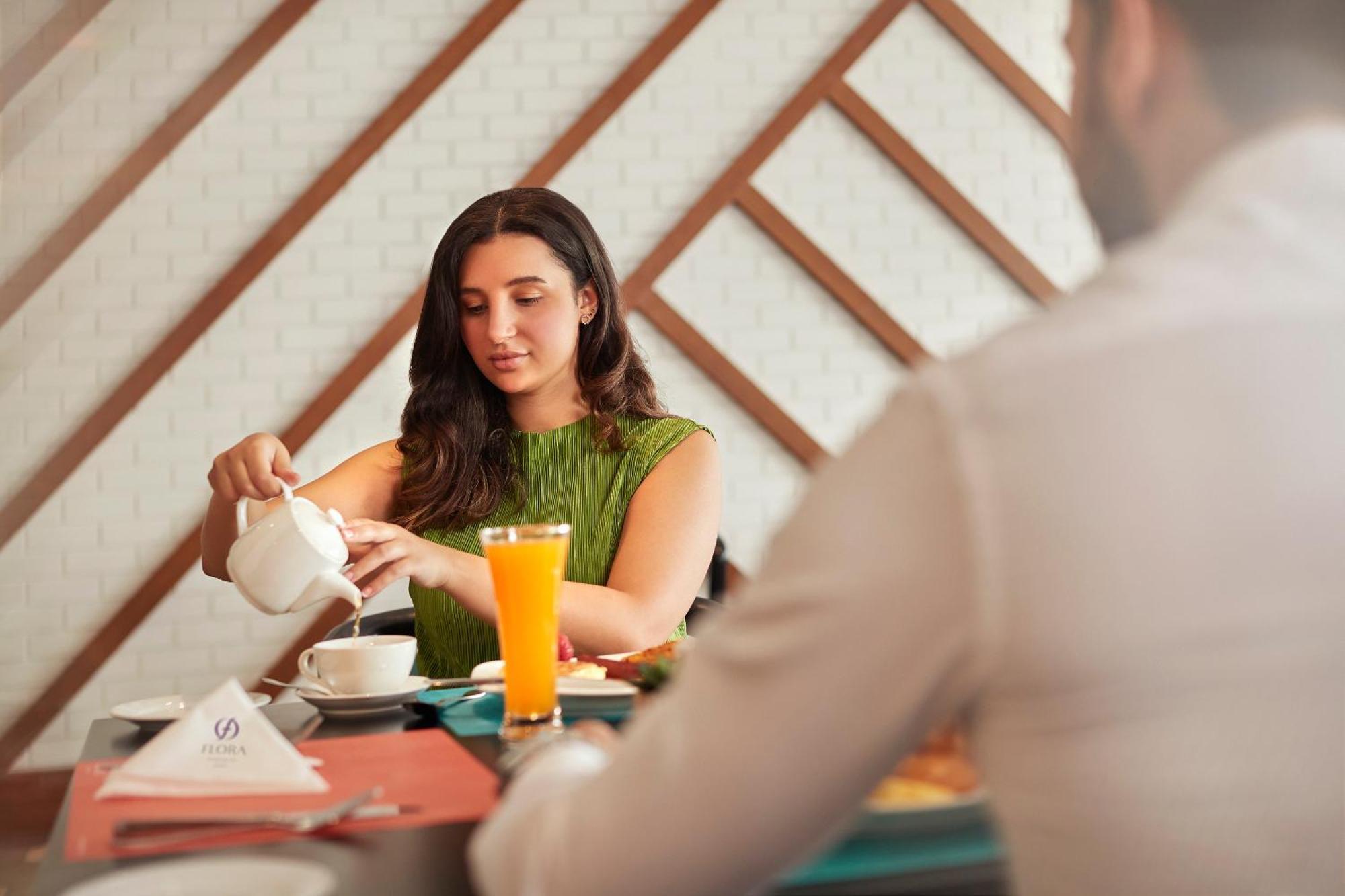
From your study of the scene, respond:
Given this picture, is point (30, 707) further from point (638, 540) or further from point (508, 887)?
point (508, 887)

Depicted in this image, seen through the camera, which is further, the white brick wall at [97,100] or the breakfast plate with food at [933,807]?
the white brick wall at [97,100]

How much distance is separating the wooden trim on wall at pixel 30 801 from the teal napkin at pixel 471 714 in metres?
2.37

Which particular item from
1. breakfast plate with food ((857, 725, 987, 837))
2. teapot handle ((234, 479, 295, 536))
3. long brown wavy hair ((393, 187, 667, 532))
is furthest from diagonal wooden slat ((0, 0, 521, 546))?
breakfast plate with food ((857, 725, 987, 837))

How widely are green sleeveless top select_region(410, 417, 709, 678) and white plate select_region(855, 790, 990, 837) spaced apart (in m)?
1.15

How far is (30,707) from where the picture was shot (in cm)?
339

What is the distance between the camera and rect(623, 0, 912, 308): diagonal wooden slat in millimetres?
3734

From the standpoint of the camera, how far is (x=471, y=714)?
132 centimetres

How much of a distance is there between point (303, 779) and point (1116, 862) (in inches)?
27.5

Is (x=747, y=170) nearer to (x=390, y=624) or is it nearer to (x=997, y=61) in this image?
(x=997, y=61)

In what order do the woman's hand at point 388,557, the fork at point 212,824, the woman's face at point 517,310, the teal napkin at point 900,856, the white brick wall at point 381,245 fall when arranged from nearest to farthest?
1. the teal napkin at point 900,856
2. the fork at point 212,824
3. the woman's hand at point 388,557
4. the woman's face at point 517,310
5. the white brick wall at point 381,245

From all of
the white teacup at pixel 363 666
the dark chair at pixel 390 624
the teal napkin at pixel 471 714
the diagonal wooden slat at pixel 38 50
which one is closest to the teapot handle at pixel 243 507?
the white teacup at pixel 363 666

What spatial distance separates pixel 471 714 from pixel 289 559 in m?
0.28

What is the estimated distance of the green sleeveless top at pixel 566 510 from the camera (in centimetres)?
198

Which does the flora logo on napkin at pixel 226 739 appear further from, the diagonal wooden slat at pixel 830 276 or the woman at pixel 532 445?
the diagonal wooden slat at pixel 830 276
